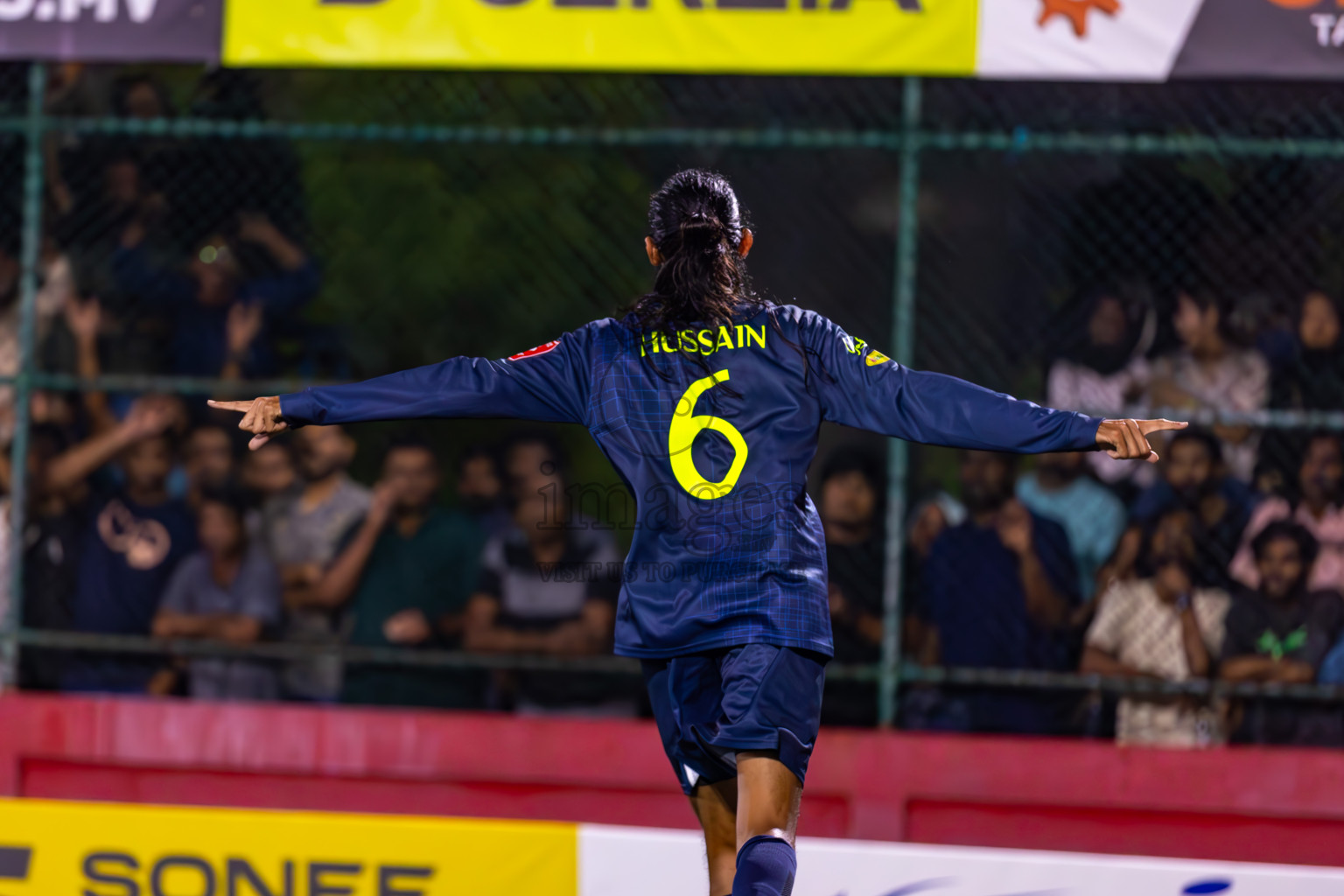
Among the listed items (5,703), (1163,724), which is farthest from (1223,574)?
(5,703)

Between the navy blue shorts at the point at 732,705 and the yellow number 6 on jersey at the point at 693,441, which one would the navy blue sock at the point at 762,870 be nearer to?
the navy blue shorts at the point at 732,705

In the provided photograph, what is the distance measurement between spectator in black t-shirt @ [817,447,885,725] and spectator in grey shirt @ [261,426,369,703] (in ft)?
6.50

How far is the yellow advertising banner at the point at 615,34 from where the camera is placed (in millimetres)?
4945

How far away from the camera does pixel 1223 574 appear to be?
5387 mm

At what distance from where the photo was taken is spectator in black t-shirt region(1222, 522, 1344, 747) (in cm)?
523

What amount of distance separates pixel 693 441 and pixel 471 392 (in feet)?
1.74

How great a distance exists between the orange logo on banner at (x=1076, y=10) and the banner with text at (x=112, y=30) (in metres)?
3.04

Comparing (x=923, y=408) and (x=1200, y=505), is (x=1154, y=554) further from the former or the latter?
(x=923, y=408)

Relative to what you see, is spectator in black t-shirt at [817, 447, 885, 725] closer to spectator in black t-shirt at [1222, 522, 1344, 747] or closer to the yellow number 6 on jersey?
spectator in black t-shirt at [1222, 522, 1344, 747]

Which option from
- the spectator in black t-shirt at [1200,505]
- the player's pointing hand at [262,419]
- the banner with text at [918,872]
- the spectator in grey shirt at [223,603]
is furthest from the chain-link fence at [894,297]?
the player's pointing hand at [262,419]

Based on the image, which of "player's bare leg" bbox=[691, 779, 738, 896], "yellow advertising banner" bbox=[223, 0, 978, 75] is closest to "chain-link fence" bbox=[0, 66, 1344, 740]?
"yellow advertising banner" bbox=[223, 0, 978, 75]

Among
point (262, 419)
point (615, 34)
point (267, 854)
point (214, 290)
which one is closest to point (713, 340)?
point (262, 419)

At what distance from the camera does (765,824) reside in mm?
2992

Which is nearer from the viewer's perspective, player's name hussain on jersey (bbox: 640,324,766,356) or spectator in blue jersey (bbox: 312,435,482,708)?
player's name hussain on jersey (bbox: 640,324,766,356)
